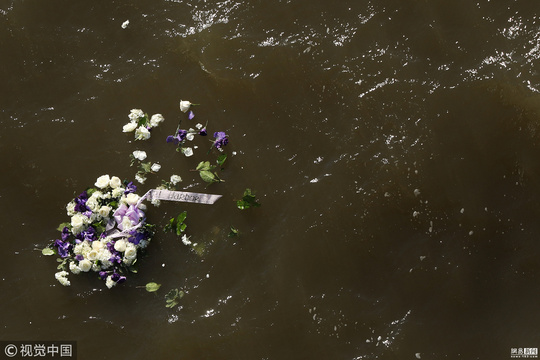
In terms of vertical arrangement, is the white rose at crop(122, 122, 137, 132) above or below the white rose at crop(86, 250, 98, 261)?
above

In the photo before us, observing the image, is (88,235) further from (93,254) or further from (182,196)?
(182,196)

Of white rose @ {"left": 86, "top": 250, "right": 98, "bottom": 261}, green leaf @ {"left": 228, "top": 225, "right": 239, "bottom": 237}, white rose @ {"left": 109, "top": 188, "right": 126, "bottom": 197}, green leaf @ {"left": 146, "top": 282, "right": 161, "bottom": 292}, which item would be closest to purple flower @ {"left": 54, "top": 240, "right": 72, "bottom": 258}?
white rose @ {"left": 86, "top": 250, "right": 98, "bottom": 261}

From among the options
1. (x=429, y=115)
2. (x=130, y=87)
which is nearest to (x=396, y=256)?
(x=429, y=115)

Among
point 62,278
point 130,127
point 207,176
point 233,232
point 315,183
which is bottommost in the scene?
point 62,278

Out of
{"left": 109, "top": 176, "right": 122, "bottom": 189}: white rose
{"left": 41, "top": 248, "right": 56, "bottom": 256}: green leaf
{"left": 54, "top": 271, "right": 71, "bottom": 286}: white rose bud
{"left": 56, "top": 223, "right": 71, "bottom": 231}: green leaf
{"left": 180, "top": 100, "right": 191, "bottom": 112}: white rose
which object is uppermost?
{"left": 180, "top": 100, "right": 191, "bottom": 112}: white rose

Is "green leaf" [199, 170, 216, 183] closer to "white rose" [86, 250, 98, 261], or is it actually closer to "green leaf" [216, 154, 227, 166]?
"green leaf" [216, 154, 227, 166]

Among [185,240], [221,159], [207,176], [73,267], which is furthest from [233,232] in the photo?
[73,267]

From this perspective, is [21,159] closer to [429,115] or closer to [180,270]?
[180,270]

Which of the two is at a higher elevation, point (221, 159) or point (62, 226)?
point (221, 159)
